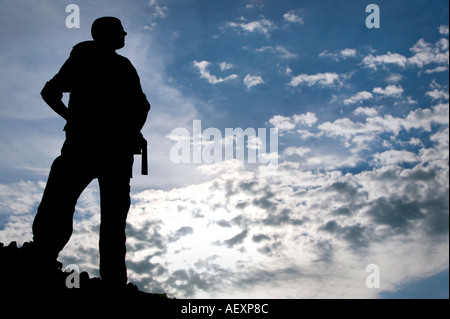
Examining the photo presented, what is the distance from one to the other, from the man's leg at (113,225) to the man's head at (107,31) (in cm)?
199

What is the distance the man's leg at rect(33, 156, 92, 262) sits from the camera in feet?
16.7

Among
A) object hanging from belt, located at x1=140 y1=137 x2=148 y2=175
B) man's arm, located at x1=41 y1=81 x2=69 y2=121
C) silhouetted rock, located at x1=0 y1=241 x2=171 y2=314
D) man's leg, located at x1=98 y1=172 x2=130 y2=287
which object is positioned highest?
man's arm, located at x1=41 y1=81 x2=69 y2=121

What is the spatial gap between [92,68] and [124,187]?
71.4 inches

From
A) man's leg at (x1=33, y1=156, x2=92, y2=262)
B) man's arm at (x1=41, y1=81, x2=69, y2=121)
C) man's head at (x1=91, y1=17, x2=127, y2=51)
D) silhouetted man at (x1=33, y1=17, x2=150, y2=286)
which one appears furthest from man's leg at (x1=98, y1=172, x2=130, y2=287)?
man's head at (x1=91, y1=17, x2=127, y2=51)

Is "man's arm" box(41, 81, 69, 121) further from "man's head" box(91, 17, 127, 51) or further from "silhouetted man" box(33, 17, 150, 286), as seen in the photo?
"man's head" box(91, 17, 127, 51)

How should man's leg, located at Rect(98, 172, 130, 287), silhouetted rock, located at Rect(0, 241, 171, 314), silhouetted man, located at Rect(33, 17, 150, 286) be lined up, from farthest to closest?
man's leg, located at Rect(98, 172, 130, 287), silhouetted man, located at Rect(33, 17, 150, 286), silhouetted rock, located at Rect(0, 241, 171, 314)

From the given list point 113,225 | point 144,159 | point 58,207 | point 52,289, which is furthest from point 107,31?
point 52,289

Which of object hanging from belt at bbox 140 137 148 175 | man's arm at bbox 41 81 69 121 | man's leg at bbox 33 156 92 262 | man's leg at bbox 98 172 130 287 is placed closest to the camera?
man's leg at bbox 33 156 92 262

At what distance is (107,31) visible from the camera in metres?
5.84

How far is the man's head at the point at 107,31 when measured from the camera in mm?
5828

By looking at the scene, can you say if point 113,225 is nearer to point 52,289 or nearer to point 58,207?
point 58,207

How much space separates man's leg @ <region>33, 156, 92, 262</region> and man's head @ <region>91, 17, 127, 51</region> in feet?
6.09
